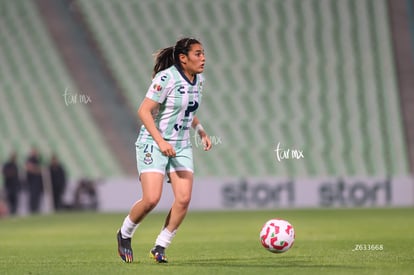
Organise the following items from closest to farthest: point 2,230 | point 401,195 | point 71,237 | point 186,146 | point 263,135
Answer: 1. point 186,146
2. point 71,237
3. point 2,230
4. point 401,195
5. point 263,135

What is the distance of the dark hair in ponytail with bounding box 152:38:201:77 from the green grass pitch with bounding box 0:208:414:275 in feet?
5.55

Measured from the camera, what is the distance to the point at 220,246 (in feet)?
35.2

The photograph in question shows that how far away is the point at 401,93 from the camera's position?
2711cm

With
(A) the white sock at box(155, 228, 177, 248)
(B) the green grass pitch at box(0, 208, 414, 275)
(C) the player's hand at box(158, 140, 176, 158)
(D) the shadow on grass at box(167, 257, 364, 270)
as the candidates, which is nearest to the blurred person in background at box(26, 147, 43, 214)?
(B) the green grass pitch at box(0, 208, 414, 275)

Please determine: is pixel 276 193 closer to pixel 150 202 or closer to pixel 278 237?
pixel 278 237

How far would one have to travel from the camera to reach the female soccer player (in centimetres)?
800

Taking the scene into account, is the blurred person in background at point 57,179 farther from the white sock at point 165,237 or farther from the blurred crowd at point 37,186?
the white sock at point 165,237

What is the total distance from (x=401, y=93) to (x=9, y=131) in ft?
35.6

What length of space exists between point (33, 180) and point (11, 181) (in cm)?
54

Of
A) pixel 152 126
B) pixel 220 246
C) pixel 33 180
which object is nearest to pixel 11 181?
pixel 33 180

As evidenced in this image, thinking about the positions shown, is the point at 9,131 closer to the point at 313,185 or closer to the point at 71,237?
the point at 313,185

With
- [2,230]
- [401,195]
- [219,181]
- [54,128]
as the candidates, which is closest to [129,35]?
[54,128]

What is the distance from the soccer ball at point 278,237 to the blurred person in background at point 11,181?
592 inches

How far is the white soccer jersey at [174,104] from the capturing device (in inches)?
316
